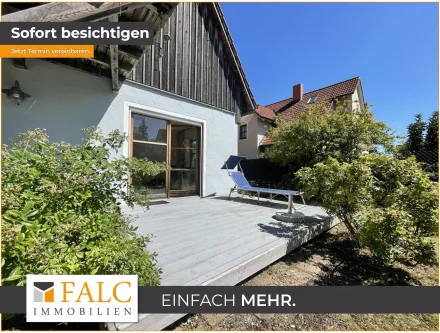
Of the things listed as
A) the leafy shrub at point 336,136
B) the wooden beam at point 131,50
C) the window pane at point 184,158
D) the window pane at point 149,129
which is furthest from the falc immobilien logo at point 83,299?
the leafy shrub at point 336,136

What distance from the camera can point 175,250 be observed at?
2621mm

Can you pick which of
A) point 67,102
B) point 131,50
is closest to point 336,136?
point 131,50

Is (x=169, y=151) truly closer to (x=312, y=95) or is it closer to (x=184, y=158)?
(x=184, y=158)

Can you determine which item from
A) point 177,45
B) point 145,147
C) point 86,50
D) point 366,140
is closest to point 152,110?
point 145,147

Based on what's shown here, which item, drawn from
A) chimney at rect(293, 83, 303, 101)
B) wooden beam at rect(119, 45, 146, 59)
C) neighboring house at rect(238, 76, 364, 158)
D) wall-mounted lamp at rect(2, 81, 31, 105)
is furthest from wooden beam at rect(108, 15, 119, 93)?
chimney at rect(293, 83, 303, 101)

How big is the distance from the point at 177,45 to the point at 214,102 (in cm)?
227

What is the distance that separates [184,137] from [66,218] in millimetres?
5810

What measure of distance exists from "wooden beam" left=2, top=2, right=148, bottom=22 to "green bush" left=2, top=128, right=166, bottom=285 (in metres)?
1.41

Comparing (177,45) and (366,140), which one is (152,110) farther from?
(366,140)

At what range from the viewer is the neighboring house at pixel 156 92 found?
384 centimetres

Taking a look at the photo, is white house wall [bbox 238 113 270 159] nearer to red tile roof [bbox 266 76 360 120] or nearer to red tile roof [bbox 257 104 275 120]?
red tile roof [bbox 257 104 275 120]

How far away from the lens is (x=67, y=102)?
4.52m

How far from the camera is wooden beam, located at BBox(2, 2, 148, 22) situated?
79.6 inches

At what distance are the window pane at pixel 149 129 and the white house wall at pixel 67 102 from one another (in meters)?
0.38
